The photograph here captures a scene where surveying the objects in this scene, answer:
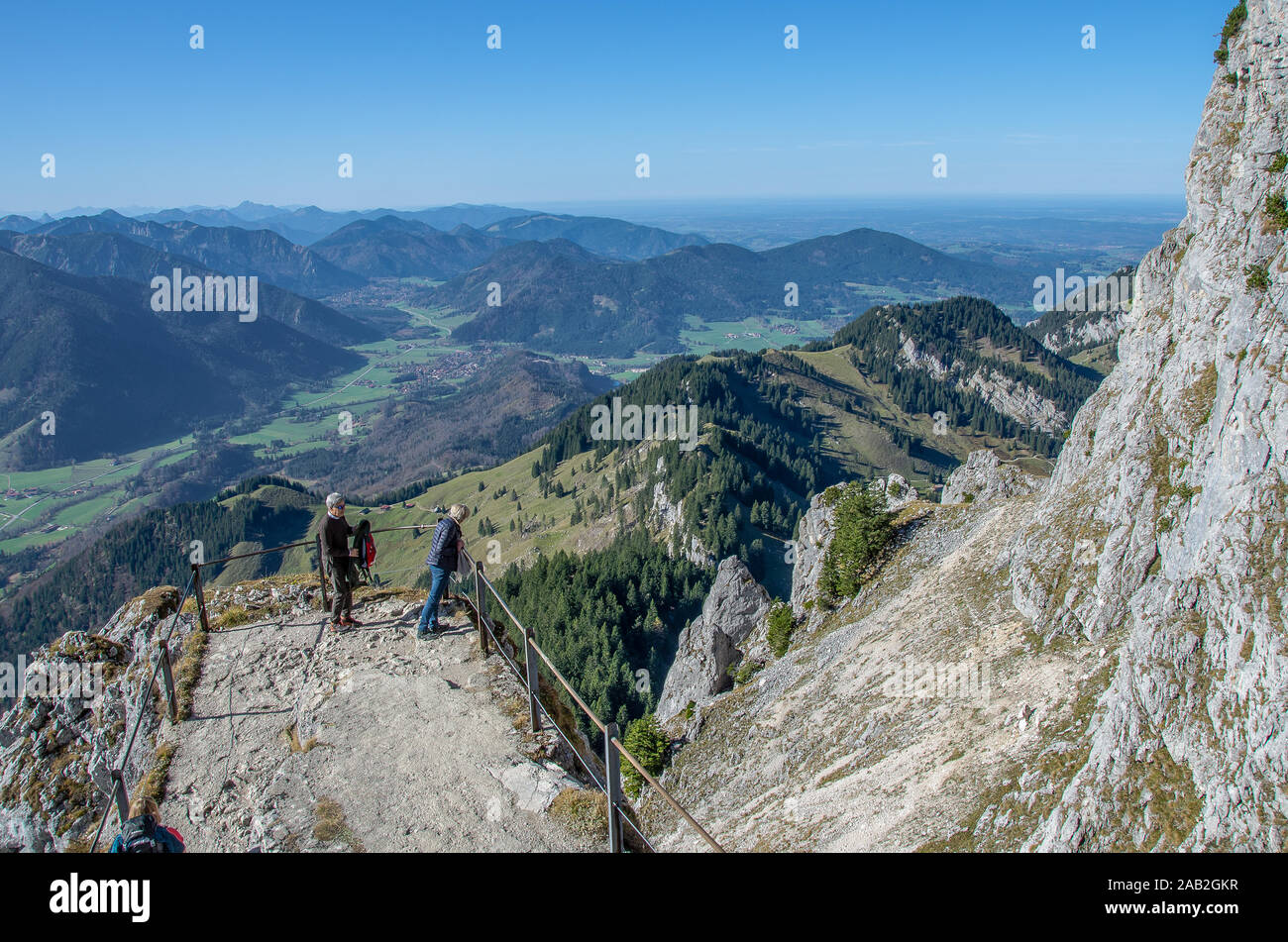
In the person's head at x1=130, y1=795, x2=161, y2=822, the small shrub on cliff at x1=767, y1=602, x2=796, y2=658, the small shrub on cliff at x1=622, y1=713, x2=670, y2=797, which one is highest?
the person's head at x1=130, y1=795, x2=161, y2=822

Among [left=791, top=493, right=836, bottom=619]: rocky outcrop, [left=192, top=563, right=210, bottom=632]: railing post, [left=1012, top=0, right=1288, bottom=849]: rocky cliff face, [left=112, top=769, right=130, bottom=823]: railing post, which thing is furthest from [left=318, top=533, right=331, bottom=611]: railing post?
[left=791, top=493, right=836, bottom=619]: rocky outcrop

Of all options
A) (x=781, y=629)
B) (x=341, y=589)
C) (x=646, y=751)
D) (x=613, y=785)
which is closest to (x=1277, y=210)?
(x=613, y=785)

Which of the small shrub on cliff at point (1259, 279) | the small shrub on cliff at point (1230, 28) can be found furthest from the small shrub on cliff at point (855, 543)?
the small shrub on cliff at point (1230, 28)

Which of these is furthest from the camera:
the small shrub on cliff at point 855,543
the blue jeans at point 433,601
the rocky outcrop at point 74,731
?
the small shrub on cliff at point 855,543

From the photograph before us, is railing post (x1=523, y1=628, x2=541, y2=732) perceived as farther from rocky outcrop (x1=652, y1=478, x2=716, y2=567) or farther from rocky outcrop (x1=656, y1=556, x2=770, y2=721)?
rocky outcrop (x1=652, y1=478, x2=716, y2=567)

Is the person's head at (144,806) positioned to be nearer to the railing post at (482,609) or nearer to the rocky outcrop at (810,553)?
the railing post at (482,609)
